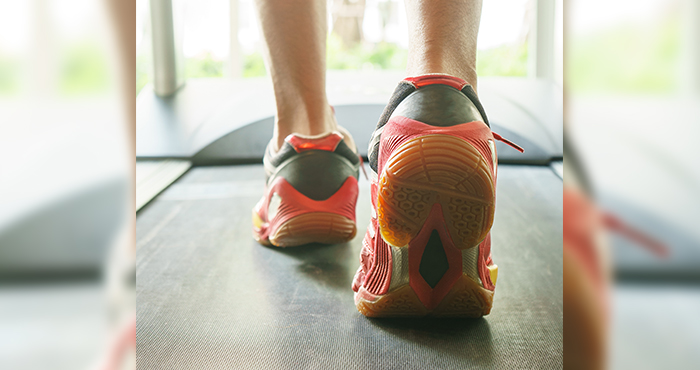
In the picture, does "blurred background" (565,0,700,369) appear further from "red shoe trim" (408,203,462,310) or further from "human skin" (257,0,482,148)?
"human skin" (257,0,482,148)

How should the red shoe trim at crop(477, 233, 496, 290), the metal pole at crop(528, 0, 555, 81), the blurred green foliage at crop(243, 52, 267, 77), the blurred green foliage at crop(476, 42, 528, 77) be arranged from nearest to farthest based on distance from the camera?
the red shoe trim at crop(477, 233, 496, 290)
the metal pole at crop(528, 0, 555, 81)
the blurred green foliage at crop(476, 42, 528, 77)
the blurred green foliage at crop(243, 52, 267, 77)

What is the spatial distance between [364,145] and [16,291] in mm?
1875

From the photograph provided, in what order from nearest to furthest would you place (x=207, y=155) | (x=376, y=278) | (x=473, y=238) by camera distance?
(x=473, y=238) → (x=376, y=278) → (x=207, y=155)

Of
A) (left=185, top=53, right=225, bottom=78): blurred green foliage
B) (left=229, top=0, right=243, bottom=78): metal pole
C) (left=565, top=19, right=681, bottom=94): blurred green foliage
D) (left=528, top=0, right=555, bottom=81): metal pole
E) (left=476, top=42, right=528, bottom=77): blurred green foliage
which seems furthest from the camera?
(left=185, top=53, right=225, bottom=78): blurred green foliage

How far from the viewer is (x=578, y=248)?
0.42 feet

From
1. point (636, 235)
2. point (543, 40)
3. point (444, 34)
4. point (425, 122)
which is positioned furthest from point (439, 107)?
point (543, 40)

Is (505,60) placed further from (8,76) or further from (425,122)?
(8,76)

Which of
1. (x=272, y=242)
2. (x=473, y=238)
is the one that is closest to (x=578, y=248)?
(x=473, y=238)

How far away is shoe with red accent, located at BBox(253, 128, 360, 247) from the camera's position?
0.93m

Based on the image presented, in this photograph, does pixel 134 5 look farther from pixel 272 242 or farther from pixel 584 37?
pixel 272 242

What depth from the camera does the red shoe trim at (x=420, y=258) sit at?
0.59m

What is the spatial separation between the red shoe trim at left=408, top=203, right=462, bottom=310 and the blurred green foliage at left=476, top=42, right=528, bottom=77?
4575 millimetres

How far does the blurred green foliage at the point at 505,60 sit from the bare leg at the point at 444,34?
14.5 ft

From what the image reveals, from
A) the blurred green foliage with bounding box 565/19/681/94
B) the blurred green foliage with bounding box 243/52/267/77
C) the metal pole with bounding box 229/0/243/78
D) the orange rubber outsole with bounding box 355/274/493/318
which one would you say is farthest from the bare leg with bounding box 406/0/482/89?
the blurred green foliage with bounding box 243/52/267/77
